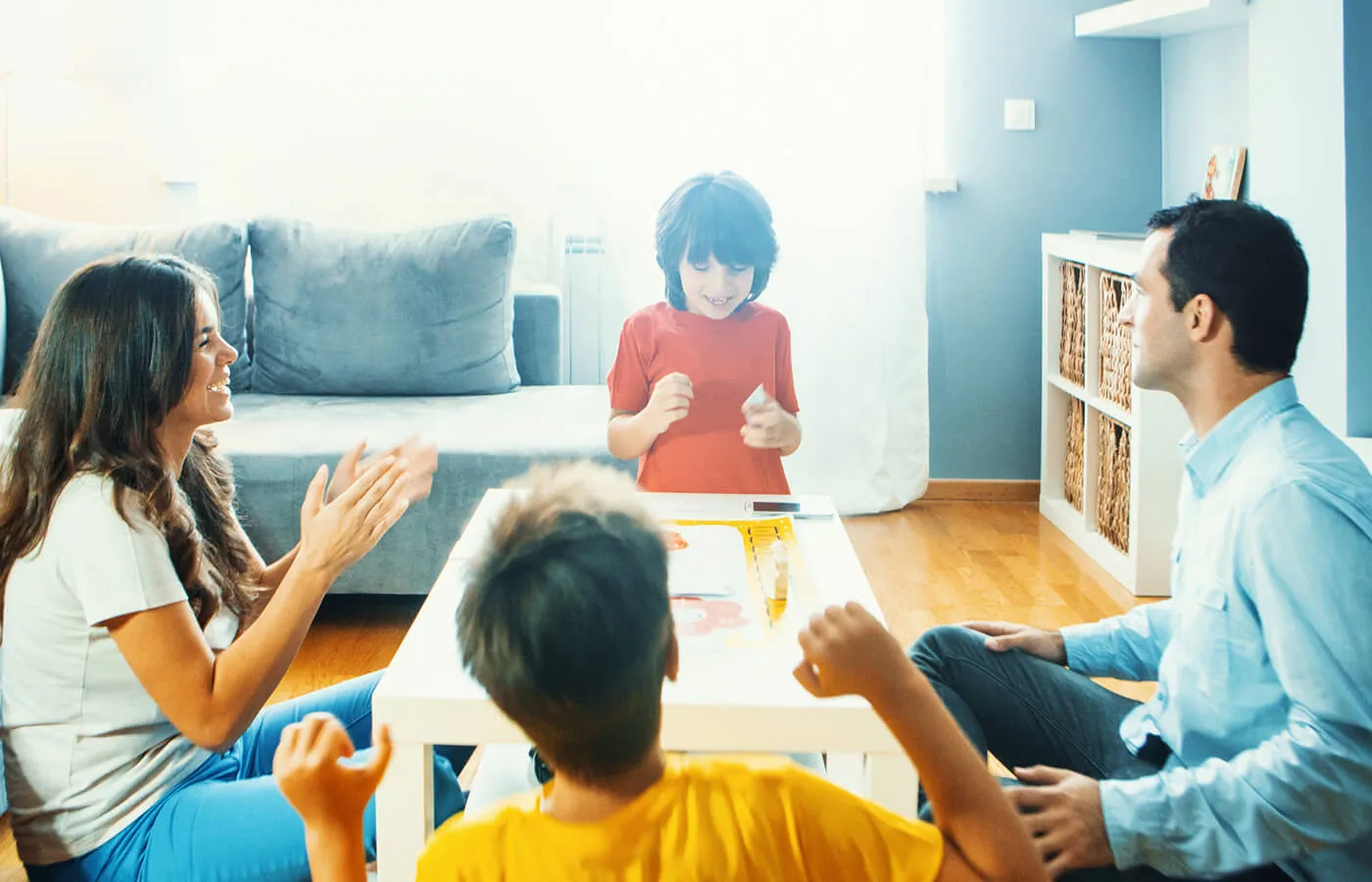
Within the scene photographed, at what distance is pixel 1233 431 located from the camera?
1.21m

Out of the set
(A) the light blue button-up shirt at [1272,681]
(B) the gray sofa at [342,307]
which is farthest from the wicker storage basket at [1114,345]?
(A) the light blue button-up shirt at [1272,681]

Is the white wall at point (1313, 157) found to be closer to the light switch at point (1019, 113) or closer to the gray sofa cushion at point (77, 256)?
the light switch at point (1019, 113)

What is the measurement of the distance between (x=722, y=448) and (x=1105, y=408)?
1452 millimetres

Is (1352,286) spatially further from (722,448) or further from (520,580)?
(520,580)

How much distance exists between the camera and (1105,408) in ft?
10.1

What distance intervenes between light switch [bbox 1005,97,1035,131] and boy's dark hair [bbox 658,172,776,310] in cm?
189

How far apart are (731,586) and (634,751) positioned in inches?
29.3

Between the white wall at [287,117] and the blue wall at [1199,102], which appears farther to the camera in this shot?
the white wall at [287,117]

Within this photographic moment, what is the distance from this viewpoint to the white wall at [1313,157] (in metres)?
2.22

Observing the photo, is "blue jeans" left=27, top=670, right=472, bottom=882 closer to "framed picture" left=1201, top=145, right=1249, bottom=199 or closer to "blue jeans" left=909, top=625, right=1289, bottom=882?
"blue jeans" left=909, top=625, right=1289, bottom=882

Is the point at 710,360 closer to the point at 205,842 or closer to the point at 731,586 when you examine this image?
the point at 731,586

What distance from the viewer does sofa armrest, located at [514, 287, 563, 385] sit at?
324 centimetres

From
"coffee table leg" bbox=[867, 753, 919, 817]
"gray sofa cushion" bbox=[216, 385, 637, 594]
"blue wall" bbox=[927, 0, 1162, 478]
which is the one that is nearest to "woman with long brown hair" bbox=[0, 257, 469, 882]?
"coffee table leg" bbox=[867, 753, 919, 817]

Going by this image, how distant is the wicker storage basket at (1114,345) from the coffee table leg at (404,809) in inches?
83.0
